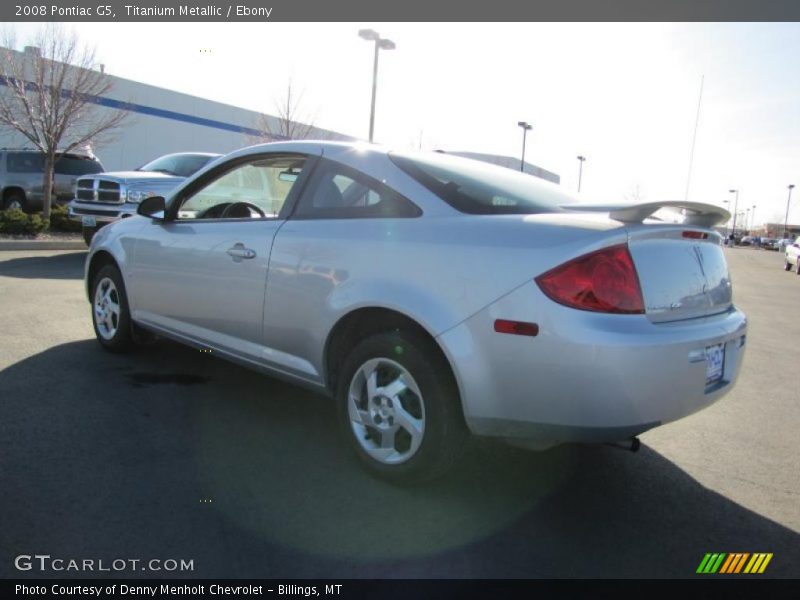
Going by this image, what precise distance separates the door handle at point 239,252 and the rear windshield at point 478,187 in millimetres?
1000

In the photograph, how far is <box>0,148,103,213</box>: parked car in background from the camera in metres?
16.0

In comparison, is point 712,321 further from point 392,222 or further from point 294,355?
point 294,355

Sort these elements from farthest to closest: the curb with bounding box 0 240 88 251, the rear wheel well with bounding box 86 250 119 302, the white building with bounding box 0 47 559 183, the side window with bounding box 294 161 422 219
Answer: the white building with bounding box 0 47 559 183
the curb with bounding box 0 240 88 251
the rear wheel well with bounding box 86 250 119 302
the side window with bounding box 294 161 422 219

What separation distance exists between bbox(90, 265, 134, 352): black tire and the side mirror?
0.57 m

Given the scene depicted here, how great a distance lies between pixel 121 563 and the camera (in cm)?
234

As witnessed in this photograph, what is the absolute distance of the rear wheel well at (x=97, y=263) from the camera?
5059mm

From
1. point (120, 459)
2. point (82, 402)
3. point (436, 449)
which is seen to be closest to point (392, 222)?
point (436, 449)

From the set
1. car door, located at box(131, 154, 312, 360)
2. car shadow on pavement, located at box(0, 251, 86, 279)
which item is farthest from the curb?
car door, located at box(131, 154, 312, 360)

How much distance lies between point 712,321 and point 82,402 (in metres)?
3.57

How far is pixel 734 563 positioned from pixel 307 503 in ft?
5.92

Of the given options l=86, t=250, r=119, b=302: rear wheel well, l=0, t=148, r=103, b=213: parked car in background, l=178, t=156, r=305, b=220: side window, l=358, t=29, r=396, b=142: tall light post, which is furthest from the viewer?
l=358, t=29, r=396, b=142: tall light post

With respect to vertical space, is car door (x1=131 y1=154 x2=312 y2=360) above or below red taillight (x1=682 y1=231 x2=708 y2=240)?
below

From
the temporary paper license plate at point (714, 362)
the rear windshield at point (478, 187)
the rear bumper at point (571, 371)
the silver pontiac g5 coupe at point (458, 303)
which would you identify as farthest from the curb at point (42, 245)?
the temporary paper license plate at point (714, 362)

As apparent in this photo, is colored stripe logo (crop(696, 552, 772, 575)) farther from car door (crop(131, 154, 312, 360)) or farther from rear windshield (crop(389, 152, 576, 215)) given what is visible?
car door (crop(131, 154, 312, 360))
